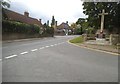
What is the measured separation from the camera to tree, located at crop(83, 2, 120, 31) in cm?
4180

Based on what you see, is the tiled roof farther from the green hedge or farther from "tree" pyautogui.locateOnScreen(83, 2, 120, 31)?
"tree" pyautogui.locateOnScreen(83, 2, 120, 31)

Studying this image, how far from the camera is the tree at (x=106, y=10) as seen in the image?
137 feet

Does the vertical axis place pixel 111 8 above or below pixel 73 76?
above

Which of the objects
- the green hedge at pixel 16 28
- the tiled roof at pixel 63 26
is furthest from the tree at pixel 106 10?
the tiled roof at pixel 63 26

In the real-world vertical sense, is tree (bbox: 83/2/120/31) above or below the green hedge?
above

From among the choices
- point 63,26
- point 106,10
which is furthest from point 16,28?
point 63,26

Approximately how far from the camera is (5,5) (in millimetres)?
39344

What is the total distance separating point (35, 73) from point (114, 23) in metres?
36.2

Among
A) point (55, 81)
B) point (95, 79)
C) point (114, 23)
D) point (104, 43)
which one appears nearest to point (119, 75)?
point (95, 79)

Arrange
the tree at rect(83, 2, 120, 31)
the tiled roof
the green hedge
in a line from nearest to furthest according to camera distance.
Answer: the green hedge < the tree at rect(83, 2, 120, 31) < the tiled roof

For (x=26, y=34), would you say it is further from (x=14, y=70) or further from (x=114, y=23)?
(x=14, y=70)

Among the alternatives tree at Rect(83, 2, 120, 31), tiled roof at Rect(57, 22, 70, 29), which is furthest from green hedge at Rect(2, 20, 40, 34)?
tiled roof at Rect(57, 22, 70, 29)

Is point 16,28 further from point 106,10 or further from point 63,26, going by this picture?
point 63,26

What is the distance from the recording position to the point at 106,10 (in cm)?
4203
